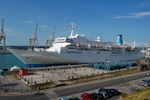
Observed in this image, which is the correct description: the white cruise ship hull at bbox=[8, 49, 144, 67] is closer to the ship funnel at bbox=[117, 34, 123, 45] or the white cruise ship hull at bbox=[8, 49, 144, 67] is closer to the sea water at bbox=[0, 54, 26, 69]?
the sea water at bbox=[0, 54, 26, 69]

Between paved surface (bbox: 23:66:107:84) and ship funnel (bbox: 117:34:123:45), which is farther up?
ship funnel (bbox: 117:34:123:45)

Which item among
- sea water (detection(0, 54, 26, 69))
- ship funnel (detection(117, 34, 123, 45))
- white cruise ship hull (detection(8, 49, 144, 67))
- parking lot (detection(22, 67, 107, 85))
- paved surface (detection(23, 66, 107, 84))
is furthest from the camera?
ship funnel (detection(117, 34, 123, 45))

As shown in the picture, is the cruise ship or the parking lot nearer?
the parking lot

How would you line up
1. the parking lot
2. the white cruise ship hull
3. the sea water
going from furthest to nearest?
the sea water → the white cruise ship hull → the parking lot

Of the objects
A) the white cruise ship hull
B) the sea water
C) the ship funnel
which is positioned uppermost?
the ship funnel

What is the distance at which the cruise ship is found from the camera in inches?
2525

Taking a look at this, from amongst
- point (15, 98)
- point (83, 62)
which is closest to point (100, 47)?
point (83, 62)

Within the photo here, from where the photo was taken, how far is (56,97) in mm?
26156

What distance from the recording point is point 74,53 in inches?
2783

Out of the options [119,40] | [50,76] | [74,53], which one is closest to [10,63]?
[74,53]

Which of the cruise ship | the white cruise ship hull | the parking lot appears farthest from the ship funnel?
the parking lot

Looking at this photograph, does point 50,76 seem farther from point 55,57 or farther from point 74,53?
point 74,53

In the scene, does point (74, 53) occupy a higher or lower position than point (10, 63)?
higher

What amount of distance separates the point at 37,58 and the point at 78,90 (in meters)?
35.2
